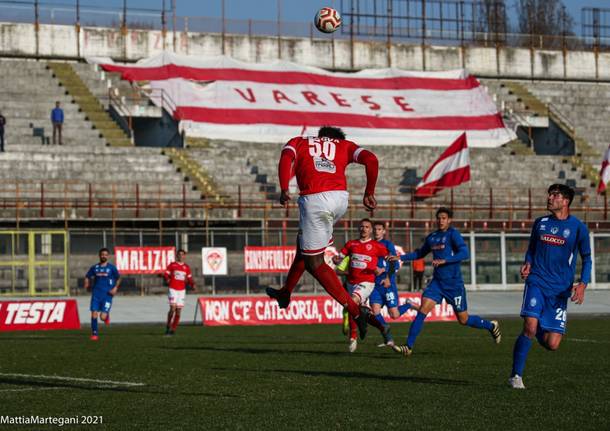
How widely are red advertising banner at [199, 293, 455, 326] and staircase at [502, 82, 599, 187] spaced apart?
21.2 meters

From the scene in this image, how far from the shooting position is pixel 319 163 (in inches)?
463

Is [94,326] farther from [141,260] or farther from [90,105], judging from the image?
[90,105]

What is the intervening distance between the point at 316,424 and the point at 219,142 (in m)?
39.6

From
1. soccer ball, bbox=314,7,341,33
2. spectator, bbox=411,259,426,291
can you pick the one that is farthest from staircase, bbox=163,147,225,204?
soccer ball, bbox=314,7,341,33

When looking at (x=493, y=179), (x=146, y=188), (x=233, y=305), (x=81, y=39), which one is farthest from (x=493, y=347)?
(x=81, y=39)

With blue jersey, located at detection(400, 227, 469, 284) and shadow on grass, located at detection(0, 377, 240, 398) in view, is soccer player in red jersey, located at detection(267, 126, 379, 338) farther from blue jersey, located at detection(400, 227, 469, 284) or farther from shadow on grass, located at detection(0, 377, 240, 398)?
blue jersey, located at detection(400, 227, 469, 284)

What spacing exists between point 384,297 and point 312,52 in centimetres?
3763

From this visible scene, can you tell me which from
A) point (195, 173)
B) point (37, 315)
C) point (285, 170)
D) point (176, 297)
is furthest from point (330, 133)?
point (195, 173)

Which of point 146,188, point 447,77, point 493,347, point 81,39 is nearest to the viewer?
point 493,347

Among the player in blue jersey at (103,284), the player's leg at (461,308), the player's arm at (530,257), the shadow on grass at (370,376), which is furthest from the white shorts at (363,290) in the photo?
the player in blue jersey at (103,284)

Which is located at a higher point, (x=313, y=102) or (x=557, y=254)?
(x=313, y=102)

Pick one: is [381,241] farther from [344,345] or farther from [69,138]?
[69,138]

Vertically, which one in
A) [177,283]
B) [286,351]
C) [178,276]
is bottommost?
[286,351]

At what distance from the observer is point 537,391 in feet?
39.0
